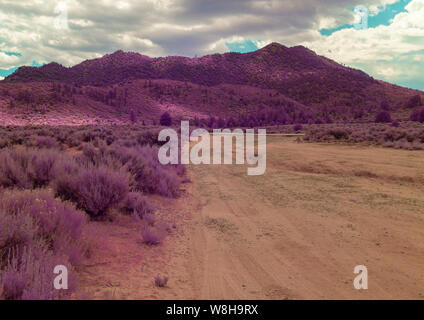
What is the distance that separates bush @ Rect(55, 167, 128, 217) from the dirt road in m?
1.88

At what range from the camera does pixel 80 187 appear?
5.11 metres

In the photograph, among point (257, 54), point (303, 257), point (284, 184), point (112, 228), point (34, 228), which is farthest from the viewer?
point (257, 54)

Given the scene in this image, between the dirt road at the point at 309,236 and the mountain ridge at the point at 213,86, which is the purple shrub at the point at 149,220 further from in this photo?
the mountain ridge at the point at 213,86

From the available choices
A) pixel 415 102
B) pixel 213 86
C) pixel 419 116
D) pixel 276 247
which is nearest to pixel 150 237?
pixel 276 247

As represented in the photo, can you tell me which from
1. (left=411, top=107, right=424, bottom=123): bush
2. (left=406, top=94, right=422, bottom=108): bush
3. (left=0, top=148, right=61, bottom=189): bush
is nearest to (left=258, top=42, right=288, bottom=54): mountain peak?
(left=406, top=94, right=422, bottom=108): bush

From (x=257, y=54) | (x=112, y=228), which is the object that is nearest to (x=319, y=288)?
(x=112, y=228)

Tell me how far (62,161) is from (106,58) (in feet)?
361

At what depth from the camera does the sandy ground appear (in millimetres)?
3426

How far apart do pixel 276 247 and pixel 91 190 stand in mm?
3598

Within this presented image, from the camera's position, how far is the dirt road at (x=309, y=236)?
3540 millimetres

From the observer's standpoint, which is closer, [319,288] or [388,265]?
[319,288]

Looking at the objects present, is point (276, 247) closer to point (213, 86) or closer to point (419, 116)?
point (419, 116)

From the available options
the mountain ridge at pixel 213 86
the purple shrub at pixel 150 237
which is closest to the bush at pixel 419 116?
the mountain ridge at pixel 213 86
